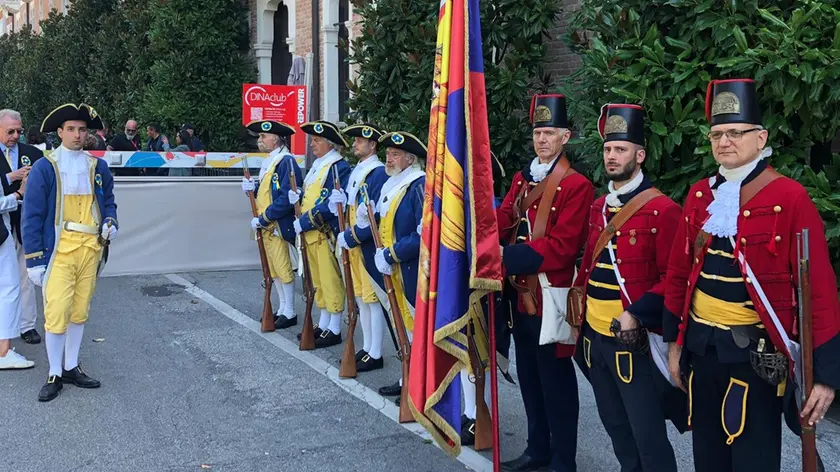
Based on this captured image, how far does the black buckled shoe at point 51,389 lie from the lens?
575 centimetres

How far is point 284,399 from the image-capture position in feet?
19.2

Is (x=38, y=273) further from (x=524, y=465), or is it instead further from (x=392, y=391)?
(x=524, y=465)

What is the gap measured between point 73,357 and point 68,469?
1716 millimetres

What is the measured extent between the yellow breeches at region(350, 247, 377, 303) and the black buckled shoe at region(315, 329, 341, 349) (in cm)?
100

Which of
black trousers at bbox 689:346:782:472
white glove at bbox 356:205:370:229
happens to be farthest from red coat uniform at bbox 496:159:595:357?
white glove at bbox 356:205:370:229

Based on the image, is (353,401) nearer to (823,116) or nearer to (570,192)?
(570,192)

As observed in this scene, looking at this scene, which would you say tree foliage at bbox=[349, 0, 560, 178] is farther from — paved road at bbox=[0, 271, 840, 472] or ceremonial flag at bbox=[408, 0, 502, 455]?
ceremonial flag at bbox=[408, 0, 502, 455]

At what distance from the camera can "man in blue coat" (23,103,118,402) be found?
18.8 ft

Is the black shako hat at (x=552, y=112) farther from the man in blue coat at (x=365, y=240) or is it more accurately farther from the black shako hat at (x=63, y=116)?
the black shako hat at (x=63, y=116)

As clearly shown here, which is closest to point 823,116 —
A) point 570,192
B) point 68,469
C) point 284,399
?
point 570,192

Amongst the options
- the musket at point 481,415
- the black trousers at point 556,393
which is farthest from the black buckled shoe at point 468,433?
the black trousers at point 556,393

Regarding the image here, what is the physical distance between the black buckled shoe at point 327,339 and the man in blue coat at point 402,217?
183 cm

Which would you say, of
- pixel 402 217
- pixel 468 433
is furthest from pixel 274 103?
pixel 468 433

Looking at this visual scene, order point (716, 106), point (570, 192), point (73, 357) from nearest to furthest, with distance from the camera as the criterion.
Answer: point (716, 106), point (570, 192), point (73, 357)
